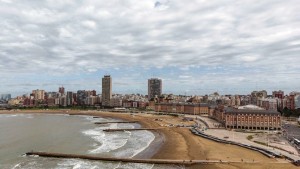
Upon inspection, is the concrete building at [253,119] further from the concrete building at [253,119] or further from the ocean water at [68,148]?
the ocean water at [68,148]

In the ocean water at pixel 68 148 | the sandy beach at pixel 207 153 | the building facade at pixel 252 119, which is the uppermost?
the building facade at pixel 252 119

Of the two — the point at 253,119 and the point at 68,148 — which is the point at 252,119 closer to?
the point at 253,119

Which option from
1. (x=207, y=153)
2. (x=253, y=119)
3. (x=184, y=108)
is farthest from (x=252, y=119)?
(x=184, y=108)

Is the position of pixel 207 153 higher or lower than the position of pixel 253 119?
lower

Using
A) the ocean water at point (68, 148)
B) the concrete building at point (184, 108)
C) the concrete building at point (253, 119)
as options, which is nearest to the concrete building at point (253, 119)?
the concrete building at point (253, 119)

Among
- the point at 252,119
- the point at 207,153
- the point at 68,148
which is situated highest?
the point at 252,119

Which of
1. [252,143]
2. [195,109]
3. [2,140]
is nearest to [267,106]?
[195,109]

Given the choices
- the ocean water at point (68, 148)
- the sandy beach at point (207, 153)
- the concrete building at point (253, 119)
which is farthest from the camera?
the concrete building at point (253, 119)

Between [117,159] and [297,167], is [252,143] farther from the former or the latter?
[117,159]

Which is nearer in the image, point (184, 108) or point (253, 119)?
point (253, 119)

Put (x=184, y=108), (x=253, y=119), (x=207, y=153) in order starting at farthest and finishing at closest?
(x=184, y=108) → (x=253, y=119) → (x=207, y=153)

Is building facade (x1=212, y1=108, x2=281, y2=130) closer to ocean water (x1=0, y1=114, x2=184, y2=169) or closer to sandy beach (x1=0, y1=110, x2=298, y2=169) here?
sandy beach (x1=0, y1=110, x2=298, y2=169)
